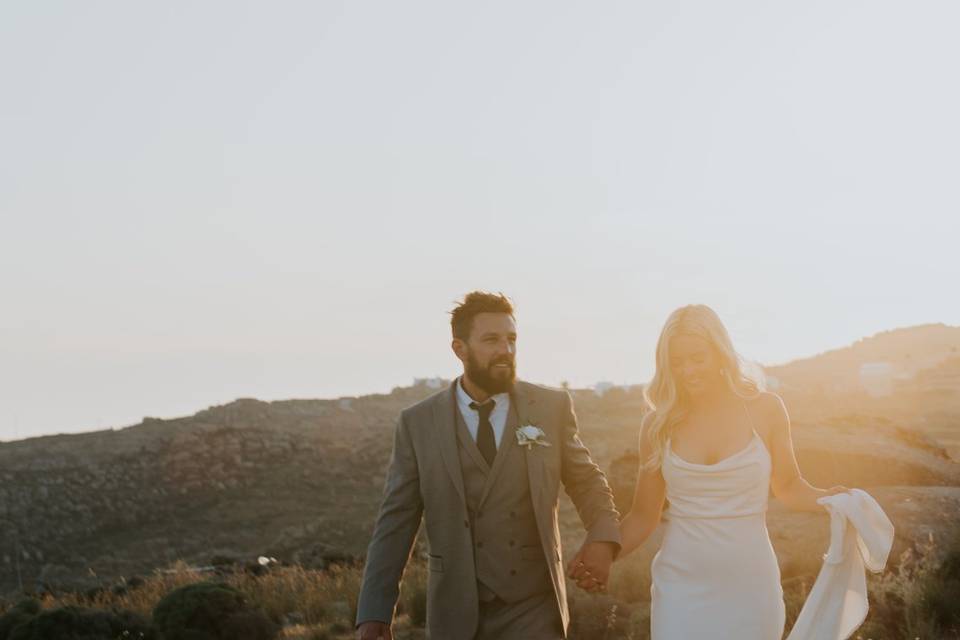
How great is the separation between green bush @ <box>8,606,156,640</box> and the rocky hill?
7184 mm

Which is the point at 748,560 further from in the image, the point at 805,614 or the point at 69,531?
the point at 69,531

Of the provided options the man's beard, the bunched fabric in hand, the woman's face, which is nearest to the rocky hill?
the bunched fabric in hand

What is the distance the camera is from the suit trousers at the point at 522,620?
5715 millimetres

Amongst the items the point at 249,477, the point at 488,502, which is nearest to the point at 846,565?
the point at 488,502

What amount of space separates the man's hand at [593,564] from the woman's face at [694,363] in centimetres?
97

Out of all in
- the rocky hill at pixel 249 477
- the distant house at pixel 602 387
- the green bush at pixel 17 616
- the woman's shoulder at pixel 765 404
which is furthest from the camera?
the distant house at pixel 602 387

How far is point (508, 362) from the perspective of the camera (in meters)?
5.88

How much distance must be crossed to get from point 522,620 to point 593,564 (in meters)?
0.47

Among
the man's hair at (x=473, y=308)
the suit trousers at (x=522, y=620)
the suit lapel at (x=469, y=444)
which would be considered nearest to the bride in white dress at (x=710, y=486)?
the suit trousers at (x=522, y=620)

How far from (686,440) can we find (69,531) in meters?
27.6

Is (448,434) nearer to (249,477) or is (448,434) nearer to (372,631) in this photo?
(372,631)

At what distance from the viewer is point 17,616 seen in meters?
12.8

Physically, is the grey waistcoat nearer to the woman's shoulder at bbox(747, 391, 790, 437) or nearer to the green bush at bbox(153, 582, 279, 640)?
the woman's shoulder at bbox(747, 391, 790, 437)

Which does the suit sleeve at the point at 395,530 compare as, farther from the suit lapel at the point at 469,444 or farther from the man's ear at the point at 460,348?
the man's ear at the point at 460,348
